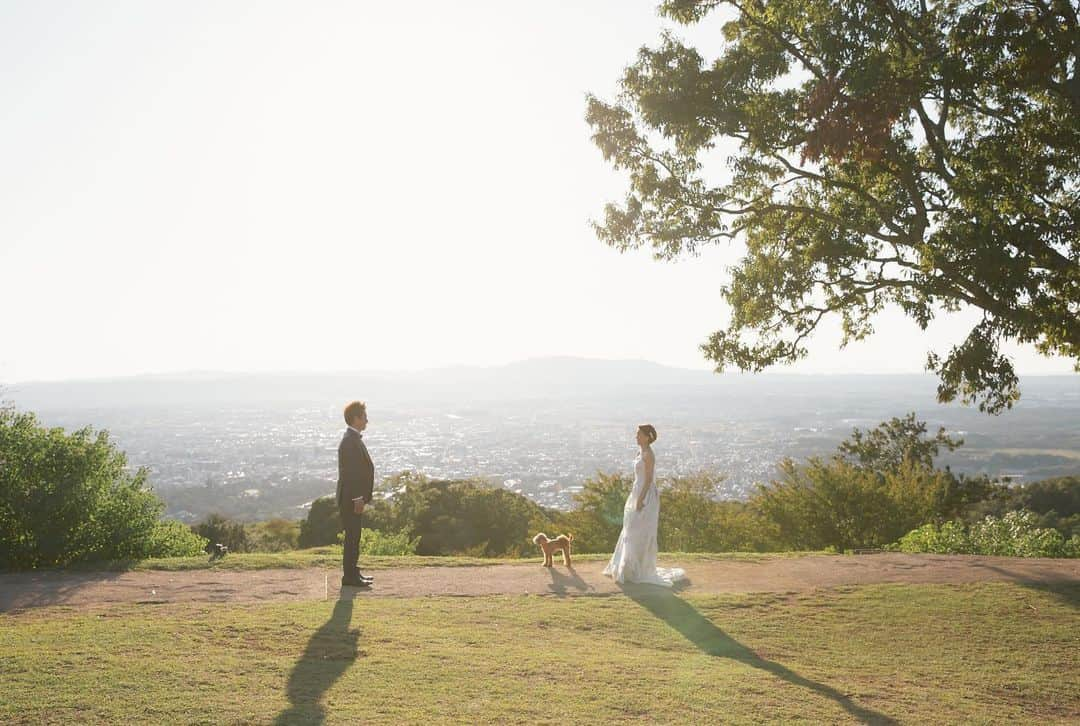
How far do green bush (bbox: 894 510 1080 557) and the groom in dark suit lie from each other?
11.6 meters

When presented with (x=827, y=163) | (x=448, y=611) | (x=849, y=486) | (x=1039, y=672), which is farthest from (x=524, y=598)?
(x=849, y=486)

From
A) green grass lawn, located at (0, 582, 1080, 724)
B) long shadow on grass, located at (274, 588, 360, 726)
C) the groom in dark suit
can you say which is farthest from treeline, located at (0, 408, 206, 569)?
long shadow on grass, located at (274, 588, 360, 726)

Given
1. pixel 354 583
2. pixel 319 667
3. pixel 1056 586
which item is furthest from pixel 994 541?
pixel 319 667

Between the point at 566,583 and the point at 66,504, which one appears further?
the point at 66,504

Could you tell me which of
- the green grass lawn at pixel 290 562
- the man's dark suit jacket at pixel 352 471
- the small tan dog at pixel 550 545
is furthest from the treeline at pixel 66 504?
the small tan dog at pixel 550 545

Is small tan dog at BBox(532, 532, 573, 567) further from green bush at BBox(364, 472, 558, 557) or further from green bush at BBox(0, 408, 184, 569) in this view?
green bush at BBox(364, 472, 558, 557)

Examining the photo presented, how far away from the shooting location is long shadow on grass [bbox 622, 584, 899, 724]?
20.8ft

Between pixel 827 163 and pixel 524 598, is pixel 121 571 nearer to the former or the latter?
pixel 524 598

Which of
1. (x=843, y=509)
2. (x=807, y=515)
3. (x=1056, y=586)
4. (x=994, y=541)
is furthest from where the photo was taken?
(x=807, y=515)

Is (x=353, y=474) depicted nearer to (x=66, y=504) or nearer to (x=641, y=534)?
(x=641, y=534)

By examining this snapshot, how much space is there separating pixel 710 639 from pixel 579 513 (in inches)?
580

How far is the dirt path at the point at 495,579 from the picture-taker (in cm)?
984

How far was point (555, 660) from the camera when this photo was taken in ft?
23.4

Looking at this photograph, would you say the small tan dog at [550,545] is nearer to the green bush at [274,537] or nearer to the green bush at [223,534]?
the green bush at [223,534]
